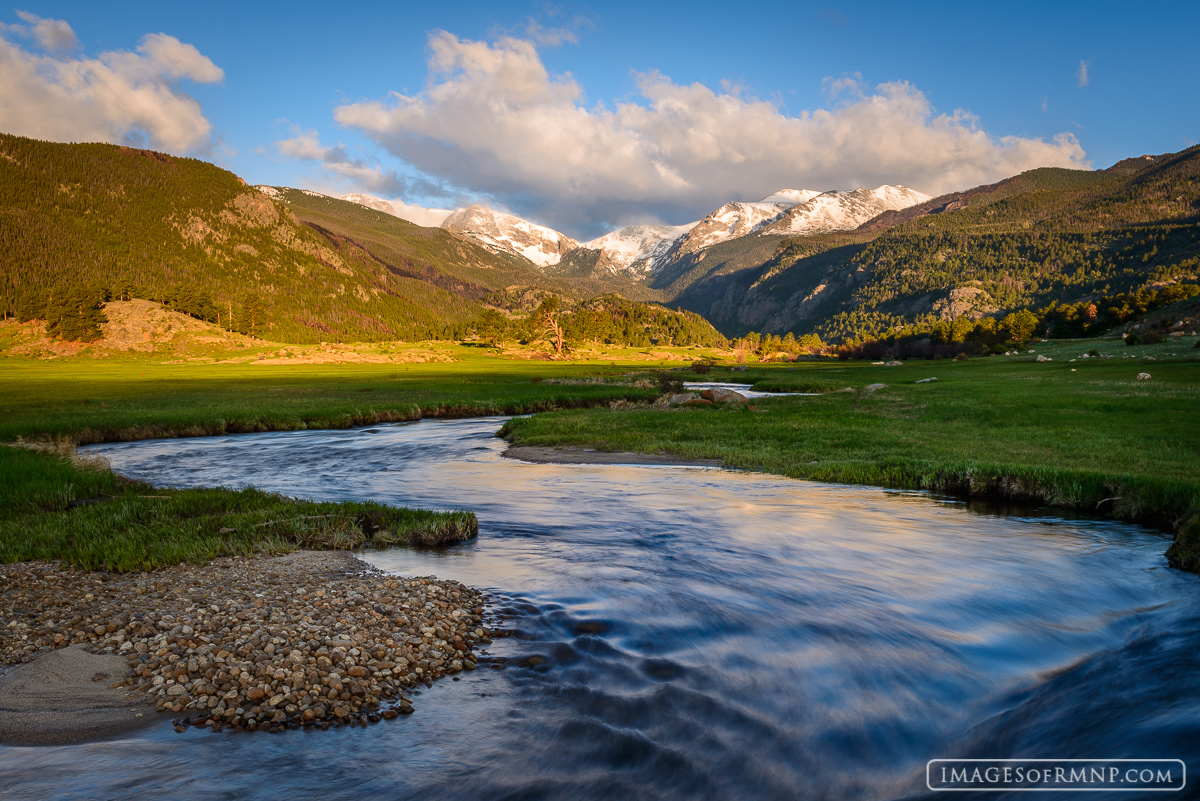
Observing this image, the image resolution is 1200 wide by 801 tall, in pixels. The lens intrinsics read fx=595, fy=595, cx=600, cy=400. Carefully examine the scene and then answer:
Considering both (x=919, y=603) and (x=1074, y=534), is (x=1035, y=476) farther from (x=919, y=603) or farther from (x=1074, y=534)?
(x=919, y=603)

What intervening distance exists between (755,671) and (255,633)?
6689 millimetres

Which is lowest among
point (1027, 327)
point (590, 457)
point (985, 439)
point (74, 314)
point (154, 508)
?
point (590, 457)

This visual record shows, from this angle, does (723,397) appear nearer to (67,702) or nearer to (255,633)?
(255,633)

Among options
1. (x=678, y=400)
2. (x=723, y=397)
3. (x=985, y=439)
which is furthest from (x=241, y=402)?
(x=985, y=439)

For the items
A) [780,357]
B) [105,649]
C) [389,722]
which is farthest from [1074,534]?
[780,357]

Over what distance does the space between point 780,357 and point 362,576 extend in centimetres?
19131

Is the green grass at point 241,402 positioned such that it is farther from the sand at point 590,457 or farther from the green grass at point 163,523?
the sand at point 590,457

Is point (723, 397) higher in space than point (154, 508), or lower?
higher

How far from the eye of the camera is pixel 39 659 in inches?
281

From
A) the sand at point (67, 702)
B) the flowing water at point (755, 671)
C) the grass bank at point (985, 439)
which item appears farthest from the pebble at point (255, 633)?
the grass bank at point (985, 439)

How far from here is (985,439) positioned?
25.9 m

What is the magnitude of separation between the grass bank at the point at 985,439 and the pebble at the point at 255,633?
46.4 ft

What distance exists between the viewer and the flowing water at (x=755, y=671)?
5.93 m

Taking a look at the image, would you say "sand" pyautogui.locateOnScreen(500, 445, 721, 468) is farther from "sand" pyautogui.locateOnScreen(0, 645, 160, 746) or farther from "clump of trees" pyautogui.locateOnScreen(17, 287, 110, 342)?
"clump of trees" pyautogui.locateOnScreen(17, 287, 110, 342)
